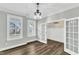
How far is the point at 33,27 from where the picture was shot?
5.98 feet

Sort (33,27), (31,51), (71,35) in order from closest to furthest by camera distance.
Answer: (31,51)
(33,27)
(71,35)

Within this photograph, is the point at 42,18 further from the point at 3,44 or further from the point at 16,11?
the point at 3,44

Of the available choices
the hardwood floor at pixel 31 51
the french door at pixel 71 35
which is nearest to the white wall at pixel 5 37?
the hardwood floor at pixel 31 51

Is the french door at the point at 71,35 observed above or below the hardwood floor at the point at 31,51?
above

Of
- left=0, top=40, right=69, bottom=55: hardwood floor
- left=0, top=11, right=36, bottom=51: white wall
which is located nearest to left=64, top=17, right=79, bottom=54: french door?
left=0, top=40, right=69, bottom=55: hardwood floor

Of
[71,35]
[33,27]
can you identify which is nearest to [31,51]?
[33,27]

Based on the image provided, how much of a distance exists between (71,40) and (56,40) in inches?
16.6

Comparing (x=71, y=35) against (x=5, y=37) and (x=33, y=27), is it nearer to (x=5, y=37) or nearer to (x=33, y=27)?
(x=33, y=27)

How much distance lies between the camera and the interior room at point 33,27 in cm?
160

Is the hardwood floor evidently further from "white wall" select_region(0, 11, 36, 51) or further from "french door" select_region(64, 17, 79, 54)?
"french door" select_region(64, 17, 79, 54)

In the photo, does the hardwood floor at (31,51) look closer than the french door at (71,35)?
Yes

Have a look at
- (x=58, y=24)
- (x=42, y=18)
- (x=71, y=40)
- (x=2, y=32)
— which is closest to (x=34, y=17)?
(x=42, y=18)

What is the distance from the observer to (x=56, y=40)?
2.06 metres

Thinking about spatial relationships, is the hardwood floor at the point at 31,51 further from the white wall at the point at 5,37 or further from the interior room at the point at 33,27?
the white wall at the point at 5,37
